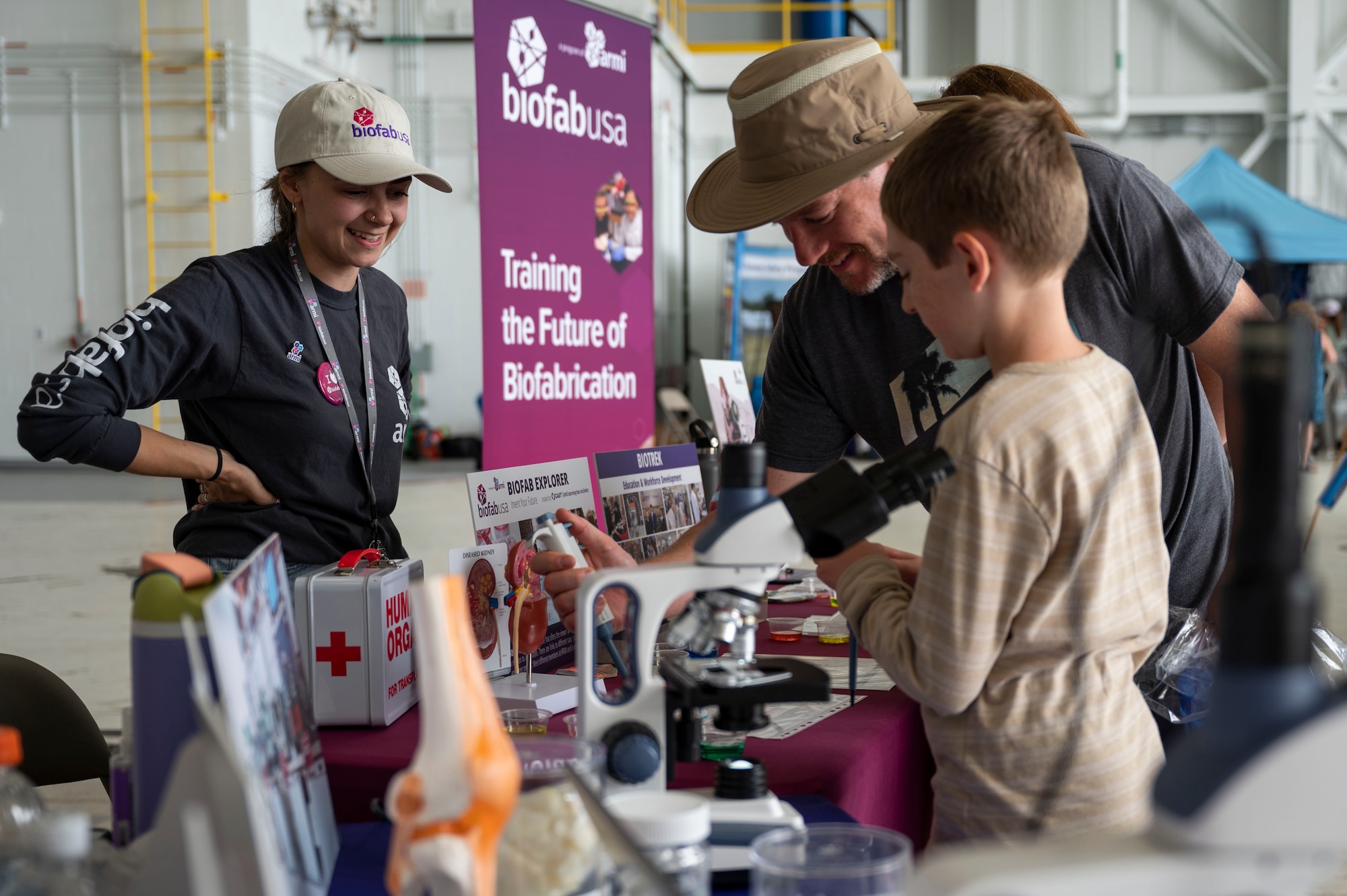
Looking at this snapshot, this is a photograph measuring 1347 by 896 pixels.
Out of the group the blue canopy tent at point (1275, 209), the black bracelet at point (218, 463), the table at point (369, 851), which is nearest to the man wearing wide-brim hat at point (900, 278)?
the table at point (369, 851)

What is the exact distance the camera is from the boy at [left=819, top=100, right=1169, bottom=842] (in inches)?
37.4

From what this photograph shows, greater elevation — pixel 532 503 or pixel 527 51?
pixel 527 51

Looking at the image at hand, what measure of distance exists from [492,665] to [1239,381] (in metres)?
1.16

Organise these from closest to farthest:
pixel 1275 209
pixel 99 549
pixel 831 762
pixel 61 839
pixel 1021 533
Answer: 1. pixel 61 839
2. pixel 1021 533
3. pixel 831 762
4. pixel 99 549
5. pixel 1275 209

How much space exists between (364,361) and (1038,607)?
1350 millimetres

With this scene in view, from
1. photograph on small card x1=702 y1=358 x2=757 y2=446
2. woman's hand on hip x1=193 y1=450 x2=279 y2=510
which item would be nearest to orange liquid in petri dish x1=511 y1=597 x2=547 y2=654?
woman's hand on hip x1=193 y1=450 x2=279 y2=510

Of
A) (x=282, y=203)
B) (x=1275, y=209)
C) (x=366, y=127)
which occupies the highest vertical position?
(x=1275, y=209)

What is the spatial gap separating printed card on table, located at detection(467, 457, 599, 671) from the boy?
61 cm

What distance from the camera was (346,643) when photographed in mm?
1271

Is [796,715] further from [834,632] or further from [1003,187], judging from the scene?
[1003,187]

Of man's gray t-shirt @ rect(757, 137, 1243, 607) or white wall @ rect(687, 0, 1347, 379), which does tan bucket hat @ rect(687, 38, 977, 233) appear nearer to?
man's gray t-shirt @ rect(757, 137, 1243, 607)

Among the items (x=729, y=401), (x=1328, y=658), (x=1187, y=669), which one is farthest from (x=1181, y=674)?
(x=729, y=401)

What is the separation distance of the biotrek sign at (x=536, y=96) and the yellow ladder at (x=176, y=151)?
22.5 feet

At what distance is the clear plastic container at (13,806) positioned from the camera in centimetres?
73
